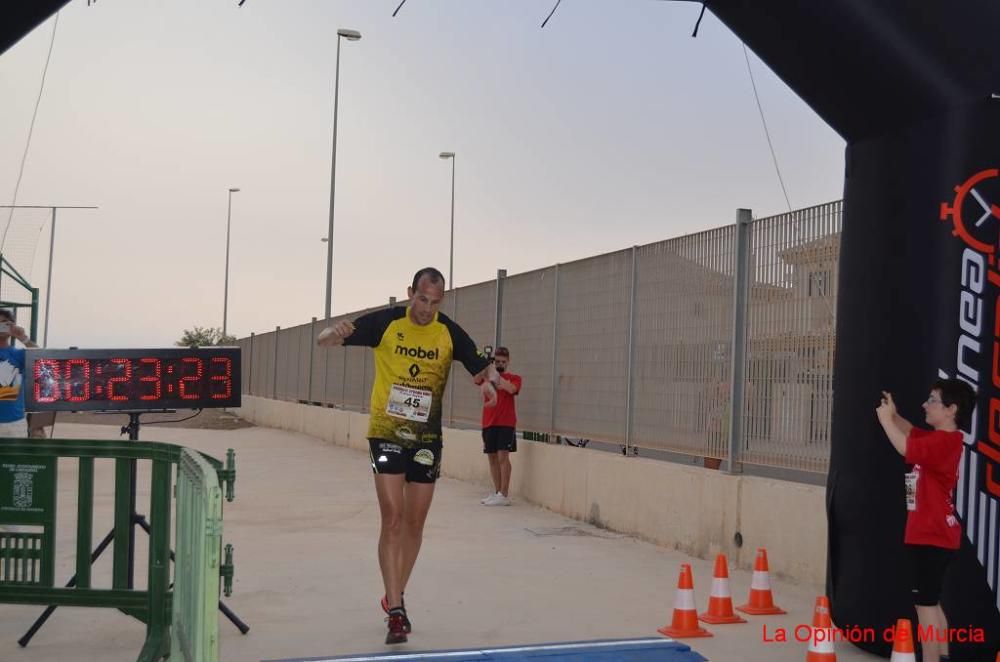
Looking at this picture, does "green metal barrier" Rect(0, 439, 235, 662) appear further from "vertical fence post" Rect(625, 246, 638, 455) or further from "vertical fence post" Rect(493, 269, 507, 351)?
"vertical fence post" Rect(493, 269, 507, 351)

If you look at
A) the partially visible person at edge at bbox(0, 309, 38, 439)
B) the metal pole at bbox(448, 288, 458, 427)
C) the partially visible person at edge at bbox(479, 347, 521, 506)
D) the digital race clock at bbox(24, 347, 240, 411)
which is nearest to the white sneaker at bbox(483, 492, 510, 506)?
Answer: the partially visible person at edge at bbox(479, 347, 521, 506)

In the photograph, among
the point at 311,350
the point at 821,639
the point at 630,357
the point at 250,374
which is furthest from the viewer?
the point at 250,374

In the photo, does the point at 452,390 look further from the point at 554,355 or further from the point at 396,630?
the point at 396,630

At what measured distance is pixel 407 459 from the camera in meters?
6.21

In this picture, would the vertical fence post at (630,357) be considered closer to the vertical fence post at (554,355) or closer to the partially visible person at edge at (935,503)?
the vertical fence post at (554,355)

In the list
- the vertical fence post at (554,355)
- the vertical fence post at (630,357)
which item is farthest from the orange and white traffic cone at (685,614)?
the vertical fence post at (554,355)

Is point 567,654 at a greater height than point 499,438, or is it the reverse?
point 499,438

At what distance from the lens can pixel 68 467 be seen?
16.5m

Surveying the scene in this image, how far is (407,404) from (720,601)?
7.32 feet

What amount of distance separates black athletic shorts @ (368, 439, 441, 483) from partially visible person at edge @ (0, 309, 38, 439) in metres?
4.10

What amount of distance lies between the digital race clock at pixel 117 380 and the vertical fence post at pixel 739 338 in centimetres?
418

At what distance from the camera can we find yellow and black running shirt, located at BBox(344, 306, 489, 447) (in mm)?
6184

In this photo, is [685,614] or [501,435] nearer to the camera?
[685,614]

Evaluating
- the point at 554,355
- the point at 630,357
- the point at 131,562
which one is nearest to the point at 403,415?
the point at 131,562
